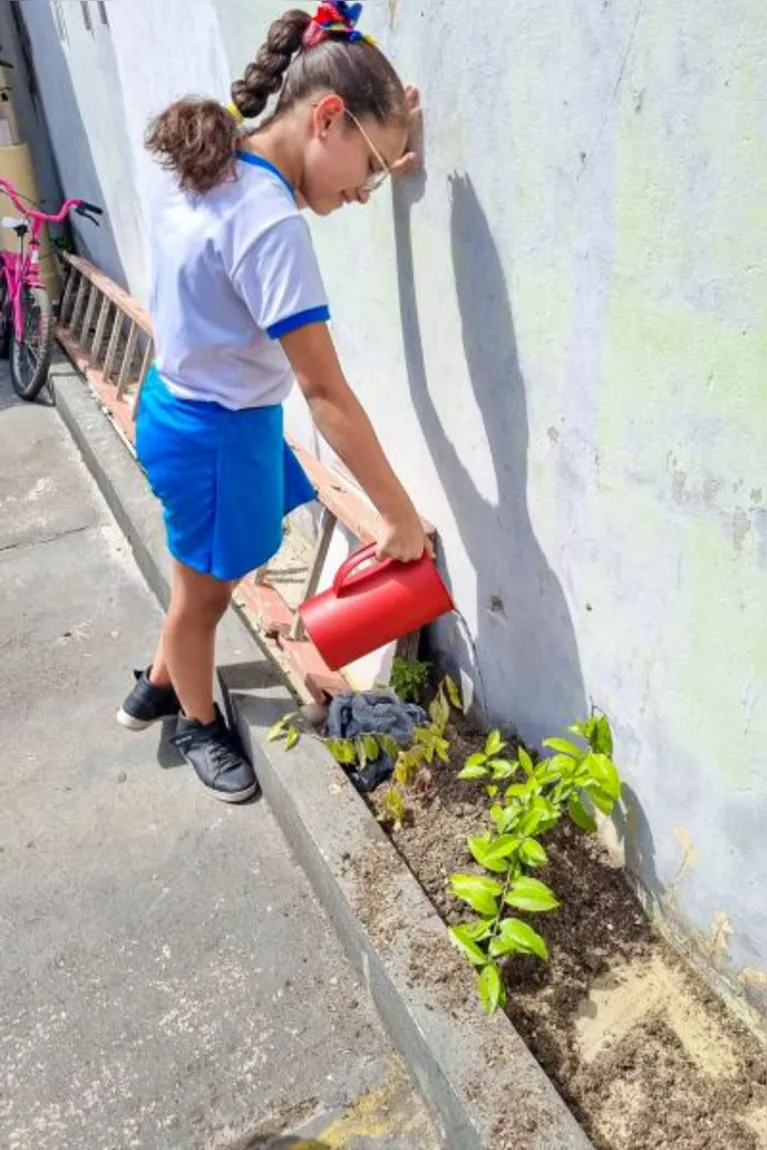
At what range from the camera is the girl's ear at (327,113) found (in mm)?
1823

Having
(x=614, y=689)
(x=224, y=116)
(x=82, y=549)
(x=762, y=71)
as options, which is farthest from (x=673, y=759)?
(x=82, y=549)

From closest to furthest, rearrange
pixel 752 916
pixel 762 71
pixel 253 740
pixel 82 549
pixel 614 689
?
pixel 762 71 < pixel 752 916 < pixel 614 689 < pixel 253 740 < pixel 82 549

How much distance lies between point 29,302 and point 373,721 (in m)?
4.46

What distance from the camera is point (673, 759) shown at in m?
1.83

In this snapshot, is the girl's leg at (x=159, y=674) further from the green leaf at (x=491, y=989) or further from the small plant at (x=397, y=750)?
the green leaf at (x=491, y=989)

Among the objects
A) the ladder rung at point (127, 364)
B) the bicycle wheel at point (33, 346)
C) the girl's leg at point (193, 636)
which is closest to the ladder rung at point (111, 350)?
the ladder rung at point (127, 364)

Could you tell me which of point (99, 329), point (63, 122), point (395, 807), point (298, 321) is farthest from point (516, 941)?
point (63, 122)

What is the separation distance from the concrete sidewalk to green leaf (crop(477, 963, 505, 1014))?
29cm

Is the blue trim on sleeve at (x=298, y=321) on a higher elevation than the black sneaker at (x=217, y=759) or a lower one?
higher

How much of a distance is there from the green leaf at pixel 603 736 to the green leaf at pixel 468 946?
1.58 ft

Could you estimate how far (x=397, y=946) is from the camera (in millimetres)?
1931

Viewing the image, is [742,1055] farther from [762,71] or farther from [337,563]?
[337,563]

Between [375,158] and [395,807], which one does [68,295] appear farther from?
[395,807]

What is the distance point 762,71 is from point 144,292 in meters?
4.51
